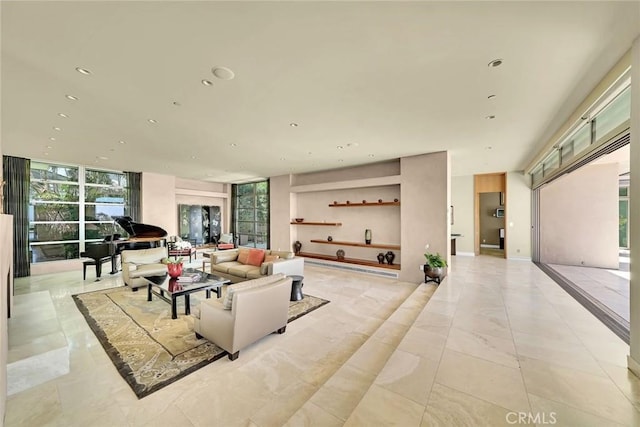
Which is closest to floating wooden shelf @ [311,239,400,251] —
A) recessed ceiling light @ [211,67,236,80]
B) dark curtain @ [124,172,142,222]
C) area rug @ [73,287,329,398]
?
area rug @ [73,287,329,398]

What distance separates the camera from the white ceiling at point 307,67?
1.76 meters

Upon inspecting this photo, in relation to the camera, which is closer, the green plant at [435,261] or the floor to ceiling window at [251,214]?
the green plant at [435,261]

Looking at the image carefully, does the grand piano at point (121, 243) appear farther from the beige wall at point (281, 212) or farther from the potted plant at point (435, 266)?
the potted plant at point (435, 266)

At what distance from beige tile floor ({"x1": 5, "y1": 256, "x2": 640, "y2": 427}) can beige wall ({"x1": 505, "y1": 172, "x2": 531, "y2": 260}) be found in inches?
177

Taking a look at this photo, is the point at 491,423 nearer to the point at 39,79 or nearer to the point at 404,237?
the point at 404,237

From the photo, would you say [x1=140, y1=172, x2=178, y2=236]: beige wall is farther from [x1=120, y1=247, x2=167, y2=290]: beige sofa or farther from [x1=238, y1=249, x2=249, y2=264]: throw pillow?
[x1=238, y1=249, x2=249, y2=264]: throw pillow

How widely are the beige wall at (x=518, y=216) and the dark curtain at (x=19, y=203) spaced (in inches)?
539

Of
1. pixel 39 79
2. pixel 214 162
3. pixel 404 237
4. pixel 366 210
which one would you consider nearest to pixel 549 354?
pixel 404 237

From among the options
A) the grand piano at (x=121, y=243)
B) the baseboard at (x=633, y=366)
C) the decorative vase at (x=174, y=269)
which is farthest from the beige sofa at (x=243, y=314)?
the grand piano at (x=121, y=243)

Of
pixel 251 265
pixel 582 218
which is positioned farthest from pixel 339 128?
pixel 582 218

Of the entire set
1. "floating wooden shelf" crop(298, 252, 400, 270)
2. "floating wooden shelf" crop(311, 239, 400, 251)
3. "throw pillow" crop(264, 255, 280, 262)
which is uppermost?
"floating wooden shelf" crop(311, 239, 400, 251)

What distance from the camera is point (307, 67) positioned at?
239cm

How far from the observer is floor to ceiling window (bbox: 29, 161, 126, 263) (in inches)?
263

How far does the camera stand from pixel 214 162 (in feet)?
22.3
